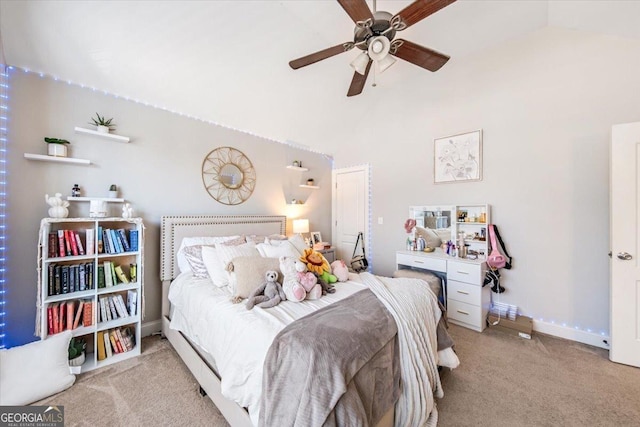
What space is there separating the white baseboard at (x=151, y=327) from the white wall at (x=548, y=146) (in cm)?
382

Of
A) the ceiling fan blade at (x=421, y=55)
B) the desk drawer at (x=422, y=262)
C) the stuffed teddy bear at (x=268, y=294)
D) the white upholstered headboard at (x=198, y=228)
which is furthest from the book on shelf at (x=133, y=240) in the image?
the desk drawer at (x=422, y=262)

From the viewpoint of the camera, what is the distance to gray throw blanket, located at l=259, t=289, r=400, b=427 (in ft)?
3.23

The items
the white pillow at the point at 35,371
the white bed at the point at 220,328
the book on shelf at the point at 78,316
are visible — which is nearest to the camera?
the white bed at the point at 220,328

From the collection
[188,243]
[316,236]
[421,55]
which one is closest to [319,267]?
[188,243]

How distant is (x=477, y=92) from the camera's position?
3027mm

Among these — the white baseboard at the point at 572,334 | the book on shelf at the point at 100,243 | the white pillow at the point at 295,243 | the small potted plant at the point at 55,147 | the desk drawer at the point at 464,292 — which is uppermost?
the small potted plant at the point at 55,147

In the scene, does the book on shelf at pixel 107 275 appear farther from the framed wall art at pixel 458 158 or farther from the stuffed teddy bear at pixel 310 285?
the framed wall art at pixel 458 158

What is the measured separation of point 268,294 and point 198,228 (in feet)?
5.10

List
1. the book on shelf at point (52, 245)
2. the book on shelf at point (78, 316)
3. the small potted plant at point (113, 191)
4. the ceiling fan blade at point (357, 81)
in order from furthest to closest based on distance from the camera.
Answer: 1. the small potted plant at point (113, 191)
2. the ceiling fan blade at point (357, 81)
3. the book on shelf at point (78, 316)
4. the book on shelf at point (52, 245)

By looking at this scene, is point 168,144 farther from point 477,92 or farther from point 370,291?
point 477,92

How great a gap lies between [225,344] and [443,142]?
344 centimetres

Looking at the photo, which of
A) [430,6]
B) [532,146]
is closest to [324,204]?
[532,146]

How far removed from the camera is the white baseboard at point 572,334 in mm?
2365

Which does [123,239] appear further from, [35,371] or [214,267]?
[35,371]
